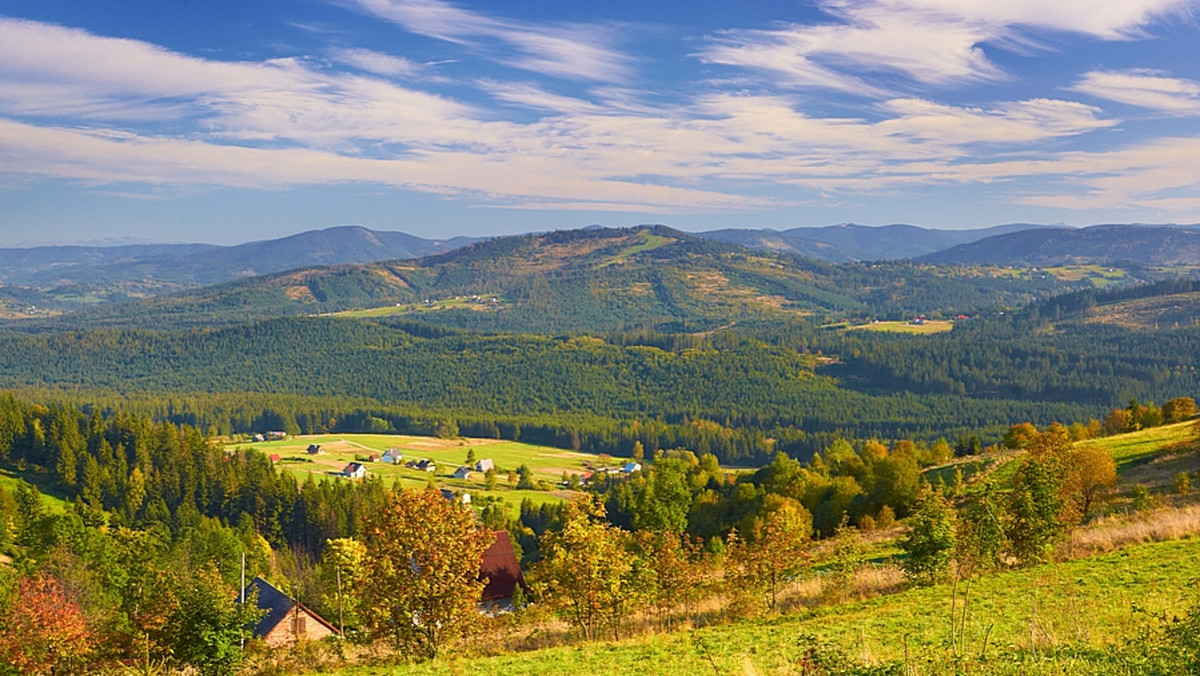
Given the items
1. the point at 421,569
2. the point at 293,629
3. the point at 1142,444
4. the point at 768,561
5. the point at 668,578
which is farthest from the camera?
the point at 1142,444

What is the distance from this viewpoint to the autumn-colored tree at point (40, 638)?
2522 cm

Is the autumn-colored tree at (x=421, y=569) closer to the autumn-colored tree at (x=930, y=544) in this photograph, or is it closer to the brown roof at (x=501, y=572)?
the autumn-colored tree at (x=930, y=544)

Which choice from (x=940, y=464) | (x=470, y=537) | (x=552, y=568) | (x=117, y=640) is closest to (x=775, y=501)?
(x=940, y=464)

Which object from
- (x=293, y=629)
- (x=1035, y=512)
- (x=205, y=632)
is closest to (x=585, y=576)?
(x=205, y=632)

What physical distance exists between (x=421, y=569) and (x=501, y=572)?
130ft

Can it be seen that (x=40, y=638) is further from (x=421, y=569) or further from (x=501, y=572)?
(x=501, y=572)

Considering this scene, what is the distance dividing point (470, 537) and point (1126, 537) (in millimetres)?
22597

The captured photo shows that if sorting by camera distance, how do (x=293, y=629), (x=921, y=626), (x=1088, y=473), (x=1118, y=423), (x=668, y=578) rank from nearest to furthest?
(x=921, y=626) → (x=668, y=578) → (x=1088, y=473) → (x=293, y=629) → (x=1118, y=423)

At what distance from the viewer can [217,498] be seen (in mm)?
106562

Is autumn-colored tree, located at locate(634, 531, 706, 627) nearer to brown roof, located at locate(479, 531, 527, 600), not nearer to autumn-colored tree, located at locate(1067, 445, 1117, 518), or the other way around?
autumn-colored tree, located at locate(1067, 445, 1117, 518)

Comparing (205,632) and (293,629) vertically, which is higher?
(205,632)

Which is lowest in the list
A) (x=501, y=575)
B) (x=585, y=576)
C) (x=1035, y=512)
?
(x=501, y=575)

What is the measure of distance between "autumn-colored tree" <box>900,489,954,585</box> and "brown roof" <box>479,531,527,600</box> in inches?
1518

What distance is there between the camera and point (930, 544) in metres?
25.0
